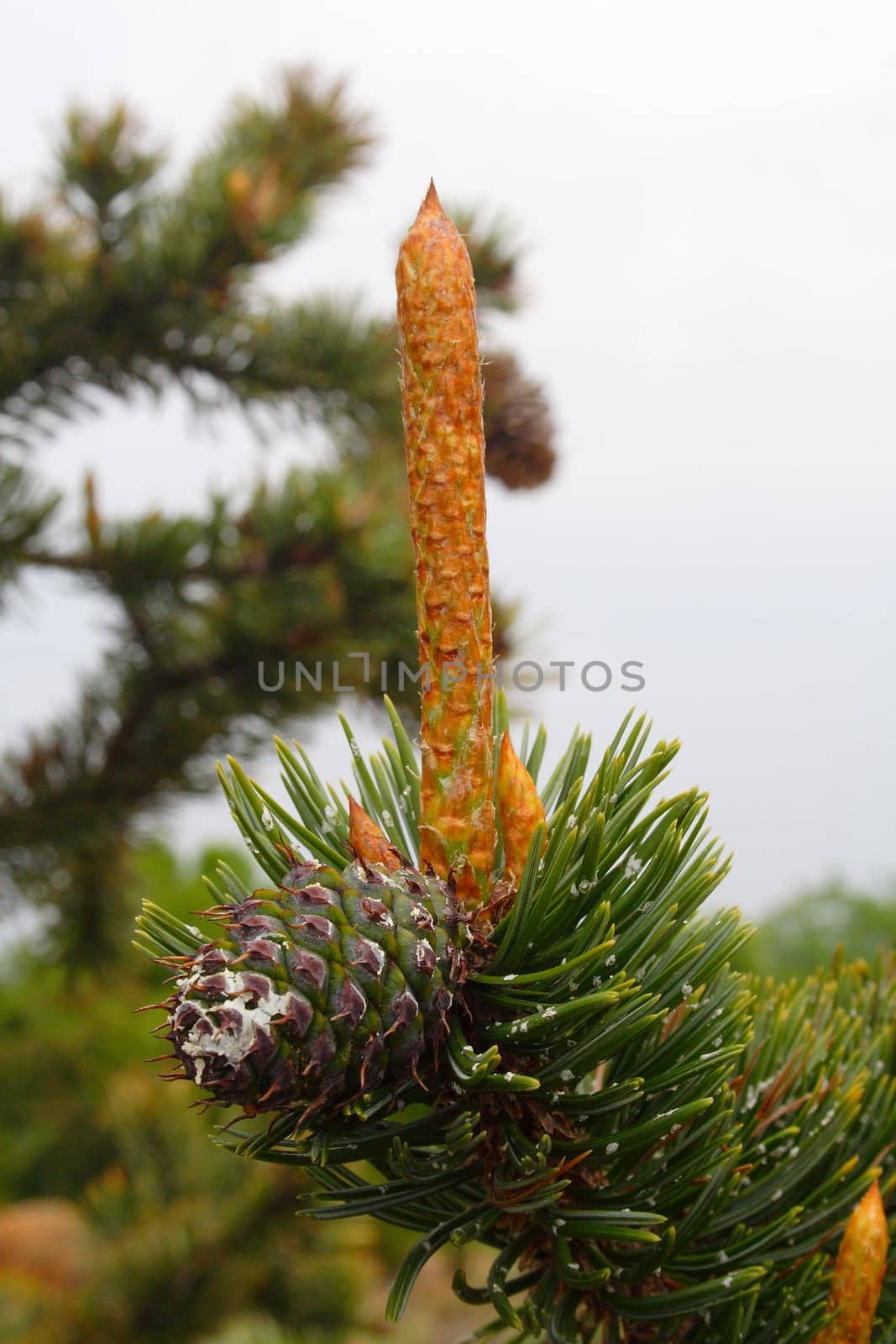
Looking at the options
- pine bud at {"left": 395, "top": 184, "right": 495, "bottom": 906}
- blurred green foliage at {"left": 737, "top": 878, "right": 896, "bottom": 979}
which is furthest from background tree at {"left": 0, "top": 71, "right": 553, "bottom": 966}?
blurred green foliage at {"left": 737, "top": 878, "right": 896, "bottom": 979}

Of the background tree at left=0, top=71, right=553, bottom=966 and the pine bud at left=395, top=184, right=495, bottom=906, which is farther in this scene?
the background tree at left=0, top=71, right=553, bottom=966

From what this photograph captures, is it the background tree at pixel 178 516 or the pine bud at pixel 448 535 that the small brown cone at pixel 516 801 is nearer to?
the pine bud at pixel 448 535

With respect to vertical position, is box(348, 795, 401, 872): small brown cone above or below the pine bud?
below

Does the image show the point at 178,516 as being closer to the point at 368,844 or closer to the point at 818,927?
the point at 368,844

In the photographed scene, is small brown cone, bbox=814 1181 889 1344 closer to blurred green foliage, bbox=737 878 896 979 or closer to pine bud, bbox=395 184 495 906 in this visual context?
pine bud, bbox=395 184 495 906

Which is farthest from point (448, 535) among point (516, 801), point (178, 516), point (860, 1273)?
point (178, 516)

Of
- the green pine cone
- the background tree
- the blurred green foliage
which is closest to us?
the green pine cone
